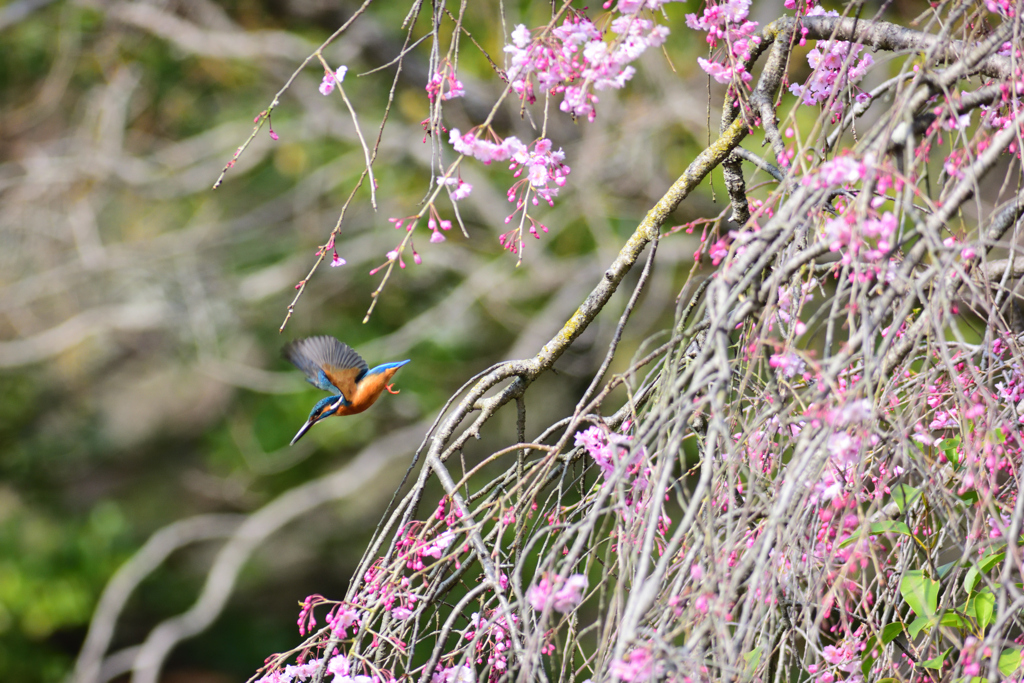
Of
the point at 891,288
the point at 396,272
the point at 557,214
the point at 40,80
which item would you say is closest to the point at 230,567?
the point at 396,272

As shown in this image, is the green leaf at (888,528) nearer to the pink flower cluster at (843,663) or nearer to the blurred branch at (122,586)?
the pink flower cluster at (843,663)

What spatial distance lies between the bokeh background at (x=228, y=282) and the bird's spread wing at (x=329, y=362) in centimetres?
250

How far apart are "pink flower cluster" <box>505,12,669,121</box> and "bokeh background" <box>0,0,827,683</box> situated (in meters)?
3.03

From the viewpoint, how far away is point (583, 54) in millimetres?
1185

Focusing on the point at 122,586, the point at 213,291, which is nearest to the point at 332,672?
the point at 122,586

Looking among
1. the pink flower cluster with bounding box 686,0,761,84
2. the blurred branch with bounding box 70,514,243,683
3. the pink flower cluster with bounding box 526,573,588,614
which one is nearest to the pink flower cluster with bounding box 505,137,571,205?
the pink flower cluster with bounding box 686,0,761,84

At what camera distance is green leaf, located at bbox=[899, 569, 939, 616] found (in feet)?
3.01

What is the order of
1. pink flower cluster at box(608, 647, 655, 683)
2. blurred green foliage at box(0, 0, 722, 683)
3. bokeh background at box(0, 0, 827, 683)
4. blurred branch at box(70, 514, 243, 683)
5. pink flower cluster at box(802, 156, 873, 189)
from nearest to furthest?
1. pink flower cluster at box(608, 647, 655, 683)
2. pink flower cluster at box(802, 156, 873, 189)
3. blurred branch at box(70, 514, 243, 683)
4. bokeh background at box(0, 0, 827, 683)
5. blurred green foliage at box(0, 0, 722, 683)

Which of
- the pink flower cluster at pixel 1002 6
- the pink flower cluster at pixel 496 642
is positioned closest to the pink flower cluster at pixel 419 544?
the pink flower cluster at pixel 496 642

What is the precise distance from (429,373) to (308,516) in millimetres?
1246

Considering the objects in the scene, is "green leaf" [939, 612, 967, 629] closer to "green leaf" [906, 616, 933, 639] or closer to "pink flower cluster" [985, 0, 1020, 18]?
"green leaf" [906, 616, 933, 639]

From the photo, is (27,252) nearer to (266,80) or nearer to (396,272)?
(266,80)

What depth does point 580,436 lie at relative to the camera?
1176mm

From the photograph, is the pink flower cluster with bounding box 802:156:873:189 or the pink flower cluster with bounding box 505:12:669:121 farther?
the pink flower cluster with bounding box 505:12:669:121
